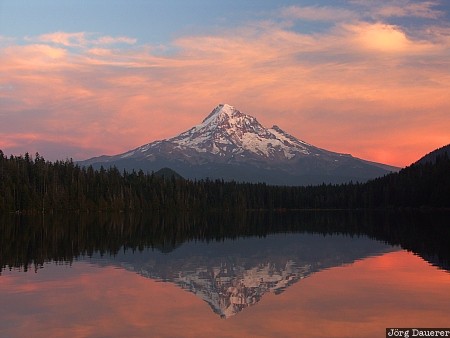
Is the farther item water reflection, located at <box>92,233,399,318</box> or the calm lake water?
water reflection, located at <box>92,233,399,318</box>

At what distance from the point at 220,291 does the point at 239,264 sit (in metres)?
15.5

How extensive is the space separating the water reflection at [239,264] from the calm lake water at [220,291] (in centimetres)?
10

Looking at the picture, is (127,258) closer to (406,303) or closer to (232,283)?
(232,283)

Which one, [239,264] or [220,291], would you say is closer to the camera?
[220,291]

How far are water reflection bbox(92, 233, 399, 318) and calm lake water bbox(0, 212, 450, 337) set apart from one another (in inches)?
3.9

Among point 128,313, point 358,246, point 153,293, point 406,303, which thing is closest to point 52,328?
point 128,313

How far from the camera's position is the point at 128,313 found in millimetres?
30062

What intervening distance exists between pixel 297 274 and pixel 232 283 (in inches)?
269

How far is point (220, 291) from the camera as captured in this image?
37.0 meters

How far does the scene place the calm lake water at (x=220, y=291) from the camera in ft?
89.0

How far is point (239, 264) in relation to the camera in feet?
172

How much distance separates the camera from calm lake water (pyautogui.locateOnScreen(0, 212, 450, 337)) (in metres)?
27.1

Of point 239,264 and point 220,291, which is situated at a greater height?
point 220,291

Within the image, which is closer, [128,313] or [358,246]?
[128,313]
